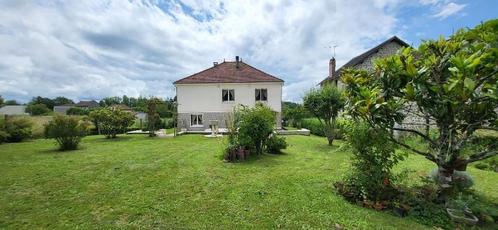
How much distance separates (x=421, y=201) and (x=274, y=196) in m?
2.78

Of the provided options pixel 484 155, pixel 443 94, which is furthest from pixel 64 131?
pixel 484 155

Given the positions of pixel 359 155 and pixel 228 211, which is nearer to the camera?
pixel 228 211

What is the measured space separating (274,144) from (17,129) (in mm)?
16843

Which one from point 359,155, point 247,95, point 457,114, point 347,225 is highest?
point 247,95

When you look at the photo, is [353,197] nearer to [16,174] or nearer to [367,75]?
[367,75]

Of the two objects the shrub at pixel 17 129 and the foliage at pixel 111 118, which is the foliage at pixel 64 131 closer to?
the foliage at pixel 111 118

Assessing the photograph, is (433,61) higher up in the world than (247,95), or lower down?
lower down

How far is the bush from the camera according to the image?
435 inches

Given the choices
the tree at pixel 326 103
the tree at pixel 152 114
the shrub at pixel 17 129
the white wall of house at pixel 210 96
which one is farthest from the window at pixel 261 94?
the shrub at pixel 17 129

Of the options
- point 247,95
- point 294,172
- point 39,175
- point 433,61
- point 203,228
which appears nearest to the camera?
point 203,228

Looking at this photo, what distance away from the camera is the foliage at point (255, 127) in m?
9.91

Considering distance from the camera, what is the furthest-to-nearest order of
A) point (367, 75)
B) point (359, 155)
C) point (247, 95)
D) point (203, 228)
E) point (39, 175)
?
point (247, 95)
point (39, 175)
point (367, 75)
point (359, 155)
point (203, 228)

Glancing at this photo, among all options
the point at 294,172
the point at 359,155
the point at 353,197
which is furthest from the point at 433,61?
the point at 294,172

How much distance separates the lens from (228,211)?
184 inches
